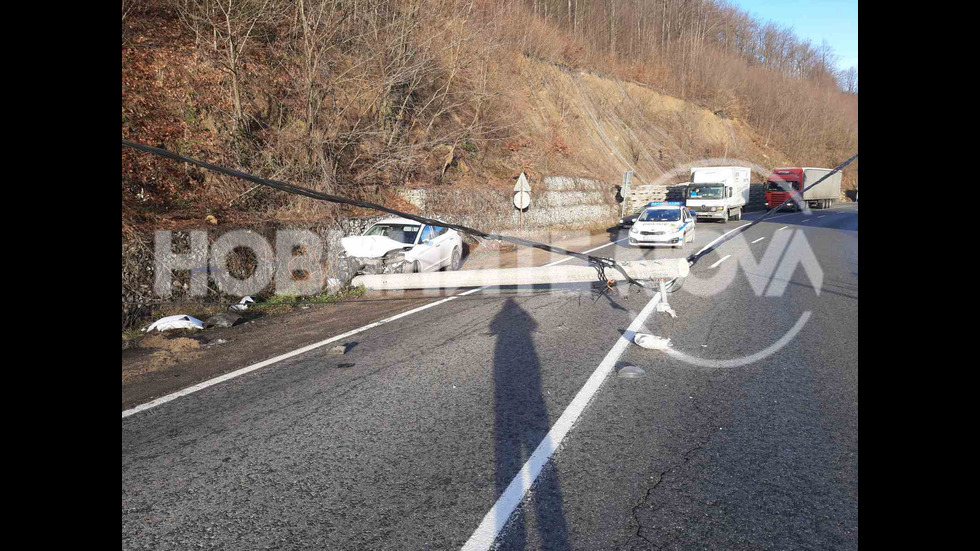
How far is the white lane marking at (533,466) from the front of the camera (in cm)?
319

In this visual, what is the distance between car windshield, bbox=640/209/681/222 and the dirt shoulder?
1176 cm

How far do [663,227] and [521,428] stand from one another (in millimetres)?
16589

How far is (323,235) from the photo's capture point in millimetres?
14523

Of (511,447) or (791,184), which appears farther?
(791,184)

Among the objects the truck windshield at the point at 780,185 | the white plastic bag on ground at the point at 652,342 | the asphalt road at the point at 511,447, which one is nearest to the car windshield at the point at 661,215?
the asphalt road at the point at 511,447

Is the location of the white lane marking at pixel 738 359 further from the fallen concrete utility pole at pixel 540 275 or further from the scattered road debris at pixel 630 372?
the fallen concrete utility pole at pixel 540 275

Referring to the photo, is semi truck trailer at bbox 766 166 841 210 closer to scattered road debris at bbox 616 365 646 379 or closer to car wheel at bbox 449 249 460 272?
car wheel at bbox 449 249 460 272

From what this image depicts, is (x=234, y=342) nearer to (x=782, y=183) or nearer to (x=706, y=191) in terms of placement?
(x=706, y=191)

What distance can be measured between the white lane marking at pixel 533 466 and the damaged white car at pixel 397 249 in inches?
276

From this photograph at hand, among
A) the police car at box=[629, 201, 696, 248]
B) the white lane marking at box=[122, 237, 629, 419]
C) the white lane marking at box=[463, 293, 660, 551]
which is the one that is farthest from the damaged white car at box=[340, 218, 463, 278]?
the police car at box=[629, 201, 696, 248]

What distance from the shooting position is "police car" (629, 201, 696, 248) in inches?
781

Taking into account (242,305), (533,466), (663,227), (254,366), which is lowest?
(533,466)

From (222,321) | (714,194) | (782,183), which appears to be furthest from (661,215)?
(782,183)

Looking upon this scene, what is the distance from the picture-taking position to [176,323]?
947 cm
